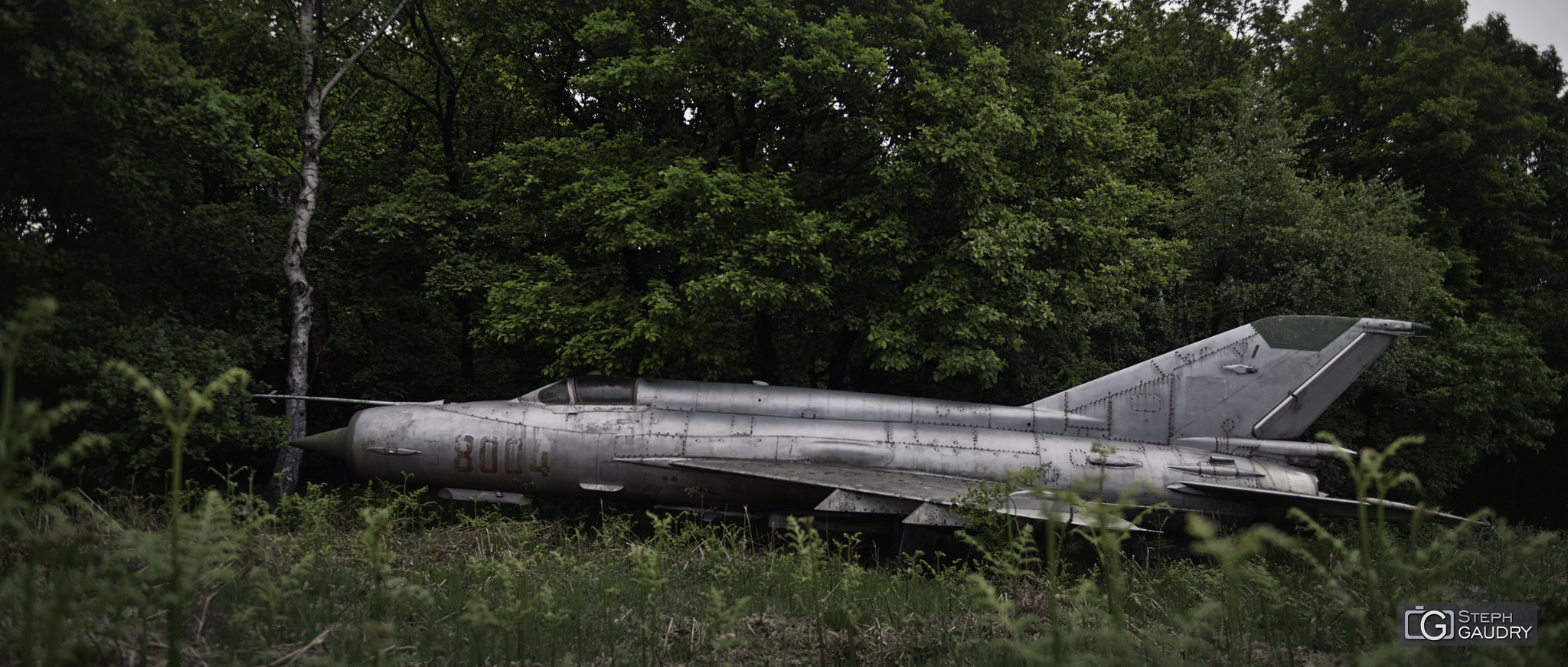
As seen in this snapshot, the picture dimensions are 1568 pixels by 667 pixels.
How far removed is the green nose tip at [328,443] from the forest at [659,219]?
673 millimetres

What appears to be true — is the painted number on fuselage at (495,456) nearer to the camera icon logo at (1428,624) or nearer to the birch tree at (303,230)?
the birch tree at (303,230)

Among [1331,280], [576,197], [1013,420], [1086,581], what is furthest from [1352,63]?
[1086,581]

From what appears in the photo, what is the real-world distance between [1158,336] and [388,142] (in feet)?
75.1

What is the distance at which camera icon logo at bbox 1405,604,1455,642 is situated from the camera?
4727 mm

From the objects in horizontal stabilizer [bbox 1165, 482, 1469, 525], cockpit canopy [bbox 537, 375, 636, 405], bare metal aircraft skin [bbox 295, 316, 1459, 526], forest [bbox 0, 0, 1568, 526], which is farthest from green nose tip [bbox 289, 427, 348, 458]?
horizontal stabilizer [bbox 1165, 482, 1469, 525]

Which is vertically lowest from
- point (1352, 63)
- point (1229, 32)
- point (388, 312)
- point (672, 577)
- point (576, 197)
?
point (672, 577)

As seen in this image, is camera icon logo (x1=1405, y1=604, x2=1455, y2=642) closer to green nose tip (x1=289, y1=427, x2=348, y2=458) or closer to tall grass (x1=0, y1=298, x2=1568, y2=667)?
tall grass (x1=0, y1=298, x2=1568, y2=667)

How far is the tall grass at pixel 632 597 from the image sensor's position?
275 centimetres

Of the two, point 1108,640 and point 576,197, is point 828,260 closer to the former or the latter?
point 576,197

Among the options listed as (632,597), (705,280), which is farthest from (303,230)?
(632,597)

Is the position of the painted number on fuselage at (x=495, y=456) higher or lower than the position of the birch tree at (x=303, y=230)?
lower

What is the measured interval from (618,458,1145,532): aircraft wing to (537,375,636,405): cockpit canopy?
1.13 metres

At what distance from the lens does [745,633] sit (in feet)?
18.0

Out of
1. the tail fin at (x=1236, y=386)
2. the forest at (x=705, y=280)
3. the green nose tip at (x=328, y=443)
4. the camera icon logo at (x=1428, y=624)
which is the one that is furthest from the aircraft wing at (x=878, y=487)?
the green nose tip at (x=328, y=443)
